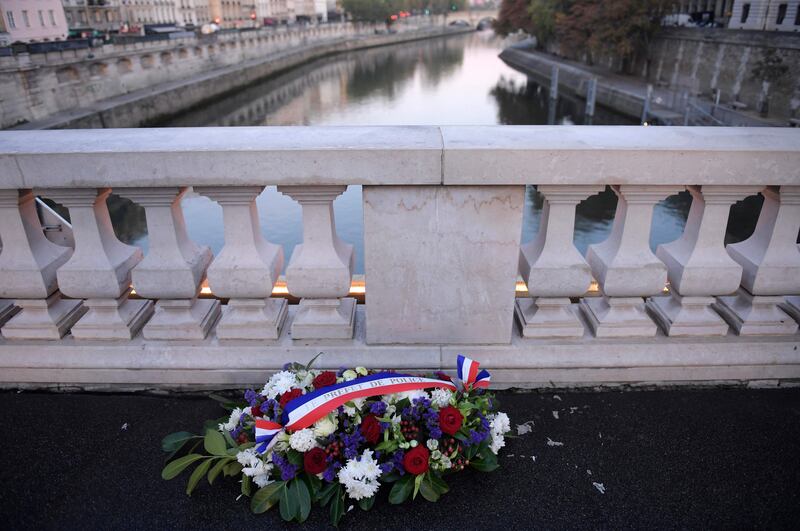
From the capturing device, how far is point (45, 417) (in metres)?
2.24

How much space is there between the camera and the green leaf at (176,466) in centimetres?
186

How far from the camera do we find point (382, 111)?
117 feet

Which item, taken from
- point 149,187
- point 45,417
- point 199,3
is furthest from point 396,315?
point 199,3

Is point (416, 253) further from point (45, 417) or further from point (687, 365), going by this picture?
point (45, 417)

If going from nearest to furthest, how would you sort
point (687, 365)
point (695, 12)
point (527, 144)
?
point (527, 144) < point (687, 365) < point (695, 12)

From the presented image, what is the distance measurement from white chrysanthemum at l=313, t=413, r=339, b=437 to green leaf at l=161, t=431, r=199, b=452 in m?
0.48

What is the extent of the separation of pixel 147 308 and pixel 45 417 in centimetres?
53

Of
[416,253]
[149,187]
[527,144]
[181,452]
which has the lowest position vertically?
[181,452]

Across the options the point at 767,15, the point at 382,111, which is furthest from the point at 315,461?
the point at 767,15

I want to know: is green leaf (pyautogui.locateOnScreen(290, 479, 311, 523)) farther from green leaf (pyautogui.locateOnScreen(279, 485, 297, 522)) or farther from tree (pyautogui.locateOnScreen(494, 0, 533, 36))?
tree (pyautogui.locateOnScreen(494, 0, 533, 36))

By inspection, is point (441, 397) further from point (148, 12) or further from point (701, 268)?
point (148, 12)

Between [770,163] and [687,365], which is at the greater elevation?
[770,163]

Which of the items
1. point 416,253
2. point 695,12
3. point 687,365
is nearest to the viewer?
point 416,253

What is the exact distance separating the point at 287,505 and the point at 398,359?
72 centimetres
